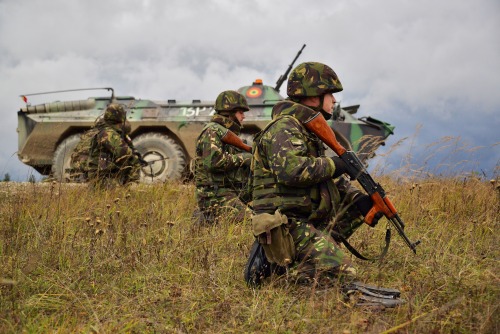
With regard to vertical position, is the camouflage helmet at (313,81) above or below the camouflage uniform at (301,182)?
above

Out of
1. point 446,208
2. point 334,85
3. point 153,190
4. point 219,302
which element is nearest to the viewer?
point 219,302

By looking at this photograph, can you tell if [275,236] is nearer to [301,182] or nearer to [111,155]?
[301,182]

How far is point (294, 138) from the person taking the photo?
11.0 ft

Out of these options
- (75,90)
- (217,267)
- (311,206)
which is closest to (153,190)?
(217,267)

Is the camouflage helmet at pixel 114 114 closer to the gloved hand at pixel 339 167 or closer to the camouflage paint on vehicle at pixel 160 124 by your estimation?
the camouflage paint on vehicle at pixel 160 124

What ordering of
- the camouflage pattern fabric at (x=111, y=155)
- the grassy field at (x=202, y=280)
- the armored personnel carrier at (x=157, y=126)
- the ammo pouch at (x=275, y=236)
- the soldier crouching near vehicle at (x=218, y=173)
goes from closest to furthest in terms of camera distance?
the grassy field at (x=202, y=280), the ammo pouch at (x=275, y=236), the soldier crouching near vehicle at (x=218, y=173), the camouflage pattern fabric at (x=111, y=155), the armored personnel carrier at (x=157, y=126)

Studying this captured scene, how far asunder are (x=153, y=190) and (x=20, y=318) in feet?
13.7

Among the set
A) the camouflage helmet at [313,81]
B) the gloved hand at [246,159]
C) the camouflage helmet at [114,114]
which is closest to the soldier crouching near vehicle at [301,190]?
the camouflage helmet at [313,81]

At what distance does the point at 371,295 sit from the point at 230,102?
3.47m

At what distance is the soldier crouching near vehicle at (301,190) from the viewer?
327 cm

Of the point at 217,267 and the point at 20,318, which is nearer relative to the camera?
the point at 20,318

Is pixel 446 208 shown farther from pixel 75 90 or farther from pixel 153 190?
pixel 75 90

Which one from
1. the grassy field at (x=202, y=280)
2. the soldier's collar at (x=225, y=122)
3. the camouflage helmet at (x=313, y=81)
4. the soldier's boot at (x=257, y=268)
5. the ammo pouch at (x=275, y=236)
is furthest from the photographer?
the soldier's collar at (x=225, y=122)

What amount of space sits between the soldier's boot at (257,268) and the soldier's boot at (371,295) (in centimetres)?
52
